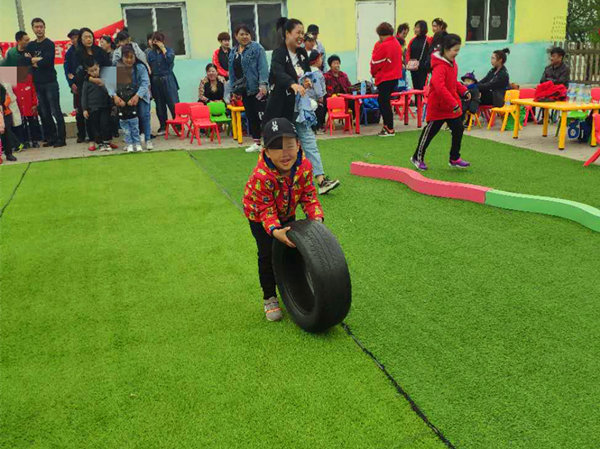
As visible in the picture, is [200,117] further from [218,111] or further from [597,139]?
[597,139]

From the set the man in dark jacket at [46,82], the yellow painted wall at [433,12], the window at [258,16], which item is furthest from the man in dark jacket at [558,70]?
the man in dark jacket at [46,82]

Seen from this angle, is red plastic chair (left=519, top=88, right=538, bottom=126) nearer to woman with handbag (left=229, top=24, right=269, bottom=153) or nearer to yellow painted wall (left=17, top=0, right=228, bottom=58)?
woman with handbag (left=229, top=24, right=269, bottom=153)

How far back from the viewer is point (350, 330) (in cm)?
366

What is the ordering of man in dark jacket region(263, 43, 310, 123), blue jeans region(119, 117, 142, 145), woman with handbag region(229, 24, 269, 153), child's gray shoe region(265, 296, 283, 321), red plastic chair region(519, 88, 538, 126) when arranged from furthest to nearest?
red plastic chair region(519, 88, 538, 126) < blue jeans region(119, 117, 142, 145) < woman with handbag region(229, 24, 269, 153) < man in dark jacket region(263, 43, 310, 123) < child's gray shoe region(265, 296, 283, 321)

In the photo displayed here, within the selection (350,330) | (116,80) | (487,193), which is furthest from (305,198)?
(116,80)

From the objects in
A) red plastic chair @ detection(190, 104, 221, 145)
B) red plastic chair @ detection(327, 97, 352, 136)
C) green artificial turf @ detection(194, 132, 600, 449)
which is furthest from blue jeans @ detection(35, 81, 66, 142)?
A: green artificial turf @ detection(194, 132, 600, 449)

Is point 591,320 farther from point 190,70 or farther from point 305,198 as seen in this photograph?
point 190,70

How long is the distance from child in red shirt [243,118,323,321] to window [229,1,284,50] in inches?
536

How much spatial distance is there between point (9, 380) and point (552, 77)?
11446 millimetres

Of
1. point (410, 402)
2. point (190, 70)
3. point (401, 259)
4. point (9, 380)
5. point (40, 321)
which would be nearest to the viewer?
point (410, 402)

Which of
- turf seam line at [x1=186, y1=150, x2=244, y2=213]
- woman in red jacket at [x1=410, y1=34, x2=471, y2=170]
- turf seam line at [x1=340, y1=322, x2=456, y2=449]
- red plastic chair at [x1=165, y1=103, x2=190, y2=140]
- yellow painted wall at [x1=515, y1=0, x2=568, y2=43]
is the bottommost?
turf seam line at [x1=340, y1=322, x2=456, y2=449]

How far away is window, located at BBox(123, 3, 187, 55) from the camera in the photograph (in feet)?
51.2

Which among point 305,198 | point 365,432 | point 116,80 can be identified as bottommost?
point 365,432

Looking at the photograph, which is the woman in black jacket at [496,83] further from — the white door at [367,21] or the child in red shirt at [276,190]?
the child in red shirt at [276,190]
